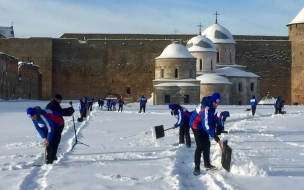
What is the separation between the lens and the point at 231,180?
6.61 metres

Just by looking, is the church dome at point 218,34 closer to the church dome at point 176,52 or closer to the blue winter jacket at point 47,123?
the church dome at point 176,52

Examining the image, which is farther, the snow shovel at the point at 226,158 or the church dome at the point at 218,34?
the church dome at the point at 218,34

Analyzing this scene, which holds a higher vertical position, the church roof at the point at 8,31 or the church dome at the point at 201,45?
the church roof at the point at 8,31

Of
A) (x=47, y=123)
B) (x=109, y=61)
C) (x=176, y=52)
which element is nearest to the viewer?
(x=47, y=123)

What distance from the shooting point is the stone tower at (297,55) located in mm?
47750

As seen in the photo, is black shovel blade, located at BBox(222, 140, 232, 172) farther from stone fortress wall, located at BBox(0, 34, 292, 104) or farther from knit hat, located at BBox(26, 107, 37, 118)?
stone fortress wall, located at BBox(0, 34, 292, 104)

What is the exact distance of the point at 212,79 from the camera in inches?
1599

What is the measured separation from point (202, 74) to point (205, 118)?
34.7m

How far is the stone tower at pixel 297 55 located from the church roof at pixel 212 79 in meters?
9.84

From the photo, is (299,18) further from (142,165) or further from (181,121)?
(142,165)

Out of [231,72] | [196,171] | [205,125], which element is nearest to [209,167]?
[196,171]

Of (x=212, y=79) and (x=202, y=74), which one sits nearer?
Result: (x=212, y=79)

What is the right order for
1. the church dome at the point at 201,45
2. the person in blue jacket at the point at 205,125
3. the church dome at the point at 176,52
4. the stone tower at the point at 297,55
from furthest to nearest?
the stone tower at the point at 297,55
the church dome at the point at 201,45
the church dome at the point at 176,52
the person in blue jacket at the point at 205,125

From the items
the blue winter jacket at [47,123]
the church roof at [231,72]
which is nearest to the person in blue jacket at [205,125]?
the blue winter jacket at [47,123]
